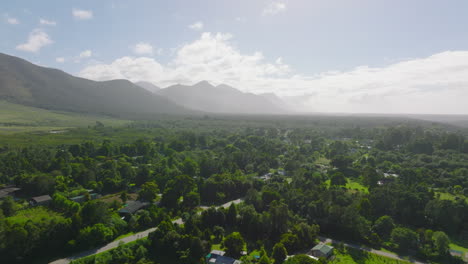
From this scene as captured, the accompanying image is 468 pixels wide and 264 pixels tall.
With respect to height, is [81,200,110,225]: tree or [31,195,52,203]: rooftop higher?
[81,200,110,225]: tree

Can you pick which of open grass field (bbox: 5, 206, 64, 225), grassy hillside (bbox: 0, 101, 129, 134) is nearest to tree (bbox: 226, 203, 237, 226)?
open grass field (bbox: 5, 206, 64, 225)

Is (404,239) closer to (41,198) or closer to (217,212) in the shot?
(217,212)

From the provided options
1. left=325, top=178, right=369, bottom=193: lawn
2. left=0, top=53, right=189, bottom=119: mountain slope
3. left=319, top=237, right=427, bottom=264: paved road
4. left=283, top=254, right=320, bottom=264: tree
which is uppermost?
left=0, top=53, right=189, bottom=119: mountain slope

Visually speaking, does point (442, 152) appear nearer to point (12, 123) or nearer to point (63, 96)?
point (12, 123)

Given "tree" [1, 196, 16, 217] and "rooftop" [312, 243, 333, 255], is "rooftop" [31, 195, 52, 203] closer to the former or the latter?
"tree" [1, 196, 16, 217]

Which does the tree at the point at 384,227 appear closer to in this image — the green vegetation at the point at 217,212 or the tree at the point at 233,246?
the green vegetation at the point at 217,212

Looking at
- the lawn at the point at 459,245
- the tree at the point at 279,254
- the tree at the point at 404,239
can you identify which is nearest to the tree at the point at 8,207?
the tree at the point at 279,254
